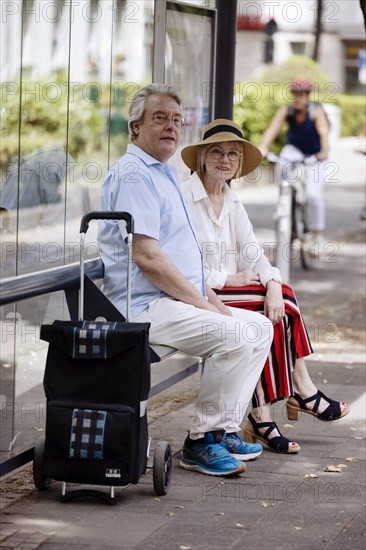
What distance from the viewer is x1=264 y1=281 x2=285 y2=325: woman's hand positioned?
240 inches

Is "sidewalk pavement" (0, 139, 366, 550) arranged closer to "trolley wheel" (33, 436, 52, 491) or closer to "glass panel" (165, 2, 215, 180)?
"trolley wheel" (33, 436, 52, 491)

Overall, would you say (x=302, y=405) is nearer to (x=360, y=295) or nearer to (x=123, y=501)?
(x=123, y=501)

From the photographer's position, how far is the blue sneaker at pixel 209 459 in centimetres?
563

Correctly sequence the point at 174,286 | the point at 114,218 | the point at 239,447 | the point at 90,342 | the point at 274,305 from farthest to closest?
the point at 274,305 < the point at 239,447 < the point at 174,286 < the point at 114,218 < the point at 90,342

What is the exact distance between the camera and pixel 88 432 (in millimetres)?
4926

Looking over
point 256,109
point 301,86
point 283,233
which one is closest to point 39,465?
point 283,233

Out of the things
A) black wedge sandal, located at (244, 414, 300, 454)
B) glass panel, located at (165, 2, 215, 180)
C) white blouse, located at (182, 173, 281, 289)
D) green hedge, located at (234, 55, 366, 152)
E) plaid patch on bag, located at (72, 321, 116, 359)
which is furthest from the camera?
green hedge, located at (234, 55, 366, 152)

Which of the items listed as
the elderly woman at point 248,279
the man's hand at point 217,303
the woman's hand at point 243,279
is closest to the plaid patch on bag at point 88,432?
the man's hand at point 217,303

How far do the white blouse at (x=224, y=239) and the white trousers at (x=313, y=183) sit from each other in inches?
271

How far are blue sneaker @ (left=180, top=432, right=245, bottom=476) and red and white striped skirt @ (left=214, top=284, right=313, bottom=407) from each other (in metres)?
0.51

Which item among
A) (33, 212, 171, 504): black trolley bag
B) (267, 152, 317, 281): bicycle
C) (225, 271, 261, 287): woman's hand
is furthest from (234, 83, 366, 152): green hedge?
(33, 212, 171, 504): black trolley bag

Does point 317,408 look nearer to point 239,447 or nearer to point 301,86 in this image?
point 239,447

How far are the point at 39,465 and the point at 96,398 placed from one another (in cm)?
45

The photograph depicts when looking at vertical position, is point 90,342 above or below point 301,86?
below
